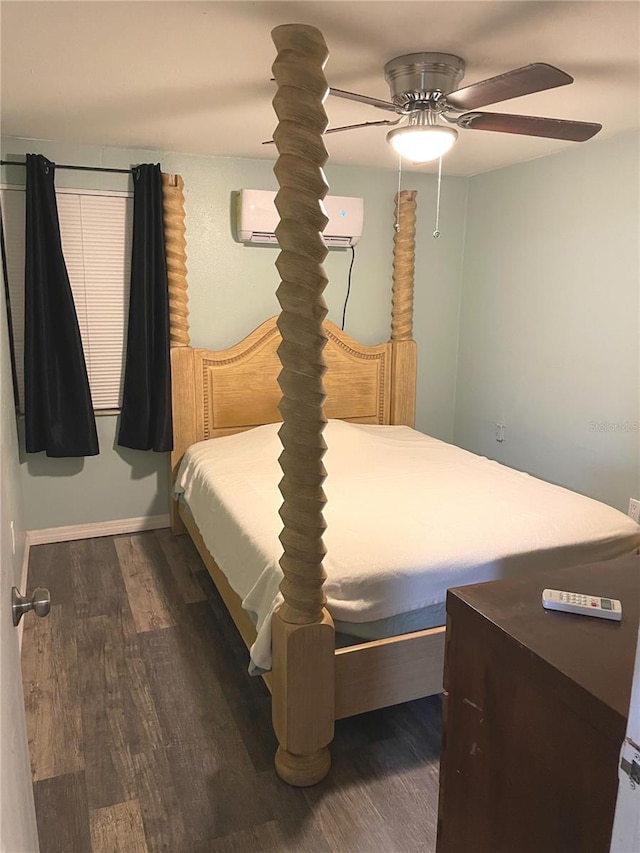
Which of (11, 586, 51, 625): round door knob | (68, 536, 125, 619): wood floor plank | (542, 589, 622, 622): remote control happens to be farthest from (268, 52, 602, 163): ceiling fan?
(68, 536, 125, 619): wood floor plank

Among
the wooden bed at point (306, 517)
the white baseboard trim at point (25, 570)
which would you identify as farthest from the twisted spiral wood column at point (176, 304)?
the wooden bed at point (306, 517)

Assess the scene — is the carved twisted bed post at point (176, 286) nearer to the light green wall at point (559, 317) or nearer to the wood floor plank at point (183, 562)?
the wood floor plank at point (183, 562)

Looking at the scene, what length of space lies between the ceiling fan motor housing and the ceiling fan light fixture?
11 cm

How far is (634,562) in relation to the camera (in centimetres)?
136

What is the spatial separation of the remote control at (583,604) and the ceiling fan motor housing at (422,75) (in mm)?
1710

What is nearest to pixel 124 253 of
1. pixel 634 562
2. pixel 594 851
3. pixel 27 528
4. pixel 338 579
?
pixel 27 528

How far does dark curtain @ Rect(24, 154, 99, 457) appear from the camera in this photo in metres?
3.27

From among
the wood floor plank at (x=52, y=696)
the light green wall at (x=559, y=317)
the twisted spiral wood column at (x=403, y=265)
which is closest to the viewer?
the wood floor plank at (x=52, y=696)

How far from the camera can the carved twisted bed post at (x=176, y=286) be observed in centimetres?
351

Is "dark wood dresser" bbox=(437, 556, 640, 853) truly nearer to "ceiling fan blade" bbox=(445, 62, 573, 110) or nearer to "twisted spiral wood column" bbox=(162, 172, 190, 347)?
"ceiling fan blade" bbox=(445, 62, 573, 110)

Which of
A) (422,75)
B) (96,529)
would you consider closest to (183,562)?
(96,529)

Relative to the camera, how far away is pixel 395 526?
238 cm

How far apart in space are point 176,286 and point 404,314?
4.94 ft

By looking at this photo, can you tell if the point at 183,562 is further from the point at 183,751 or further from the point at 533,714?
the point at 533,714
